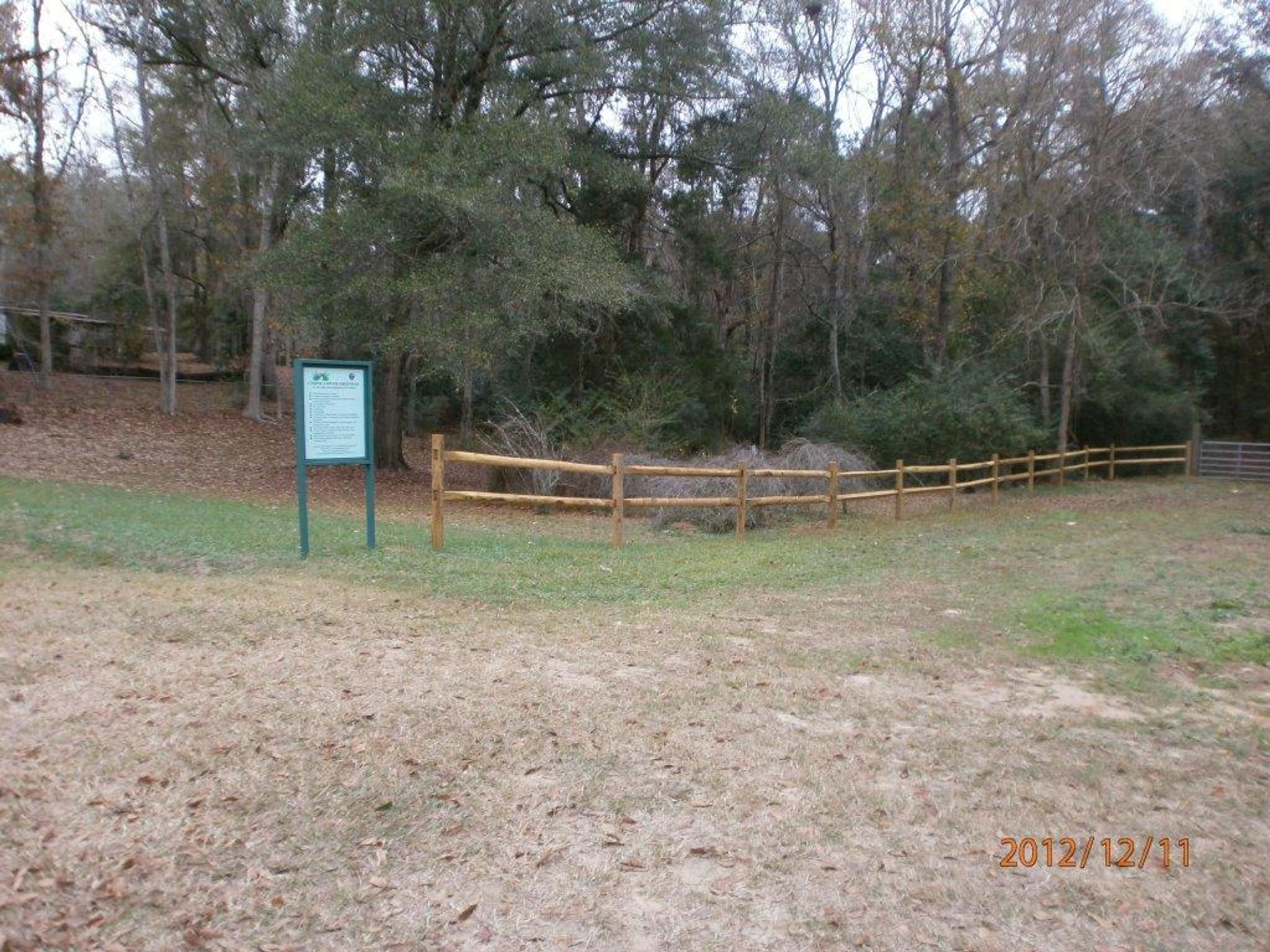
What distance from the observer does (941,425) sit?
22938mm

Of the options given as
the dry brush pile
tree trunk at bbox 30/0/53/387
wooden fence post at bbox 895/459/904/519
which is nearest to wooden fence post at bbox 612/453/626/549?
the dry brush pile

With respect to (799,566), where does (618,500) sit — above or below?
above

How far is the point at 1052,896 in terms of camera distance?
10.9 feet

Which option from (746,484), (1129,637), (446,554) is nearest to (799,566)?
(446,554)

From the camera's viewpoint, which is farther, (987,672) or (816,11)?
(816,11)

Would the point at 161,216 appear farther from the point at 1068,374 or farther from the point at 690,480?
the point at 1068,374

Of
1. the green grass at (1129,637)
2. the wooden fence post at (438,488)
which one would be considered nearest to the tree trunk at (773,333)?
the wooden fence post at (438,488)

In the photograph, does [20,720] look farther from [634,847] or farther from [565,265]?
[565,265]

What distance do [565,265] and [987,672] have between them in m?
12.7

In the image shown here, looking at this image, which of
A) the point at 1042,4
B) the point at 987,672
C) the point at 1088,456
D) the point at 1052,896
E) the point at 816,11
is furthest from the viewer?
the point at 816,11

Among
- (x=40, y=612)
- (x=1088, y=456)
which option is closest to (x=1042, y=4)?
(x=1088, y=456)

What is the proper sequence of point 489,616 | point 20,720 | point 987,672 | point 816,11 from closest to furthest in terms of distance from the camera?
point 20,720
point 987,672
point 489,616
point 816,11

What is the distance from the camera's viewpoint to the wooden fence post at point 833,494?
14750mm

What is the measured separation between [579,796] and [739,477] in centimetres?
963
